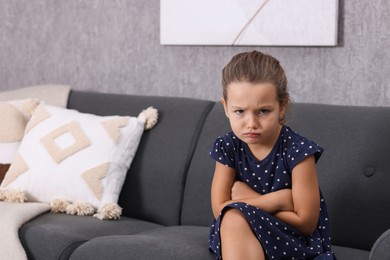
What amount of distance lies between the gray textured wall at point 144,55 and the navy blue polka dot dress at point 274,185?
0.74m

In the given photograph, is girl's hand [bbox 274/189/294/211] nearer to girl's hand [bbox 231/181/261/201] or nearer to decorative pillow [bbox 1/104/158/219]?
girl's hand [bbox 231/181/261/201]

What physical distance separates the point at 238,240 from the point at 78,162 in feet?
3.42

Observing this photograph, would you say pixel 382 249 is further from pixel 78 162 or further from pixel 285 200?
pixel 78 162

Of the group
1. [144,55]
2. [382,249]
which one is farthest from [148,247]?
[144,55]

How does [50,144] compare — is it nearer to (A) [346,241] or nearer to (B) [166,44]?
(B) [166,44]

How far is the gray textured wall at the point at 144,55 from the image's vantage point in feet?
9.45

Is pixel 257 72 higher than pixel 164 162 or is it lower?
higher

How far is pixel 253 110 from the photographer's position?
212 centimetres

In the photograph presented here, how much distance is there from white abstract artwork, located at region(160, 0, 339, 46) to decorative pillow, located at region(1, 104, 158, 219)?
434 millimetres

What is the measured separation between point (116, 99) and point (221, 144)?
0.95m

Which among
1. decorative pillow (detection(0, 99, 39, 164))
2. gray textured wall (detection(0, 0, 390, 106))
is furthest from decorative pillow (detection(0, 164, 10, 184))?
gray textured wall (detection(0, 0, 390, 106))

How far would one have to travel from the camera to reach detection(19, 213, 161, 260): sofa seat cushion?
2.49 metres

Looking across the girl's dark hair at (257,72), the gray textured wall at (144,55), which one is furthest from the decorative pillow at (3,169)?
the girl's dark hair at (257,72)

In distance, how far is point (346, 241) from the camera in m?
2.49
